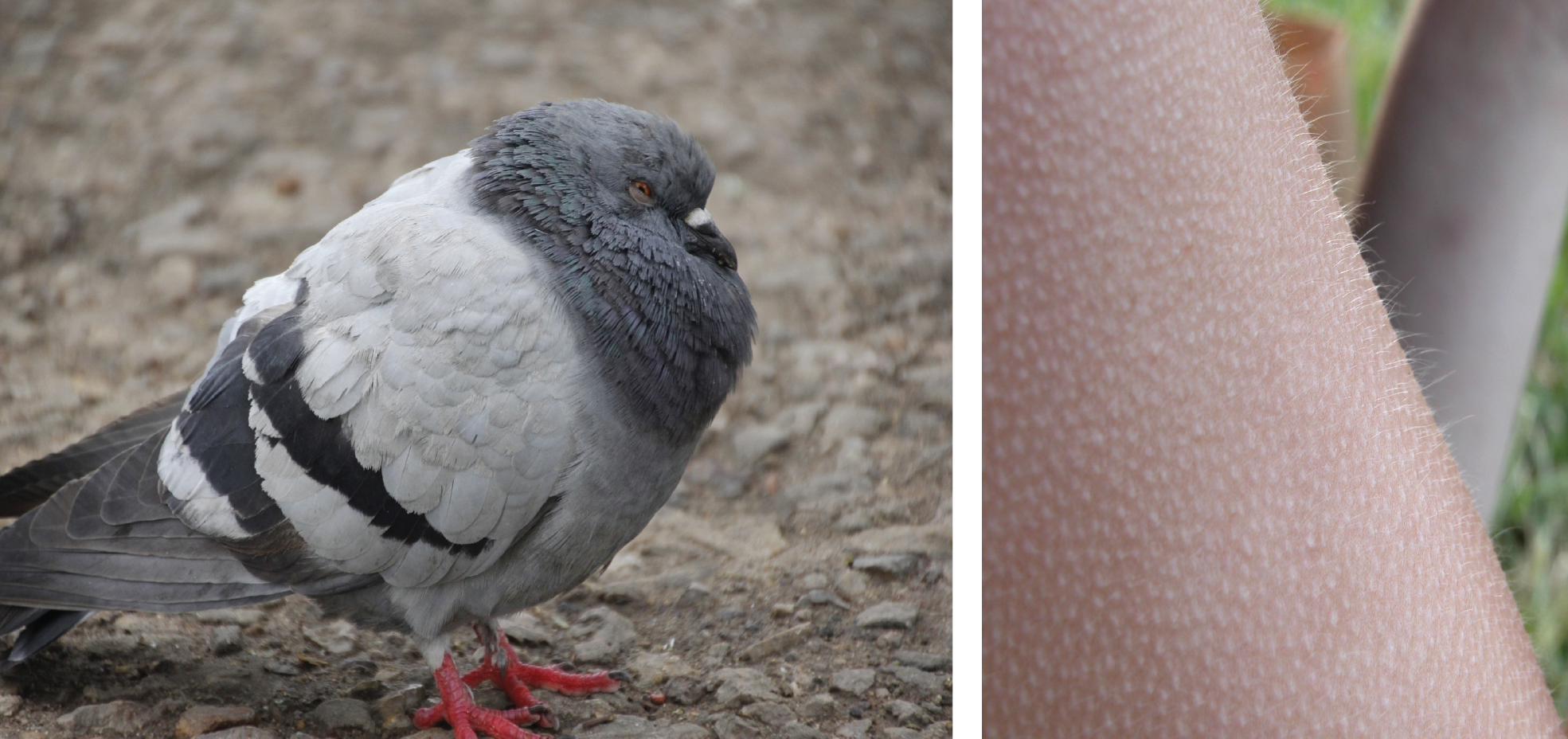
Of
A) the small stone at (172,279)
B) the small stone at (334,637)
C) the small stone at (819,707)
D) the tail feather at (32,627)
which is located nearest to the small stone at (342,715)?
the small stone at (334,637)

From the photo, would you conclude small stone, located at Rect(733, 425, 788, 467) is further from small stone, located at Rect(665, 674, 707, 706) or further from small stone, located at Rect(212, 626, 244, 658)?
small stone, located at Rect(212, 626, 244, 658)

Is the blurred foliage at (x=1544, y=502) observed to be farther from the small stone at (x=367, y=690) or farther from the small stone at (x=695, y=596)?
the small stone at (x=367, y=690)

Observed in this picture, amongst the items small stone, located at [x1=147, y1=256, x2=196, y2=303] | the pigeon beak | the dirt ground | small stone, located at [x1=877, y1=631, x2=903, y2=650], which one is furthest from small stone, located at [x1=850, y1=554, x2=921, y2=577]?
small stone, located at [x1=147, y1=256, x2=196, y2=303]

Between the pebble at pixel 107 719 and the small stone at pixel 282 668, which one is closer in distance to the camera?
the pebble at pixel 107 719

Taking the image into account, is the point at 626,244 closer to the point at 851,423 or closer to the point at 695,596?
the point at 695,596

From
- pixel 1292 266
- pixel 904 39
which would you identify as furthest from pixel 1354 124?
pixel 1292 266
